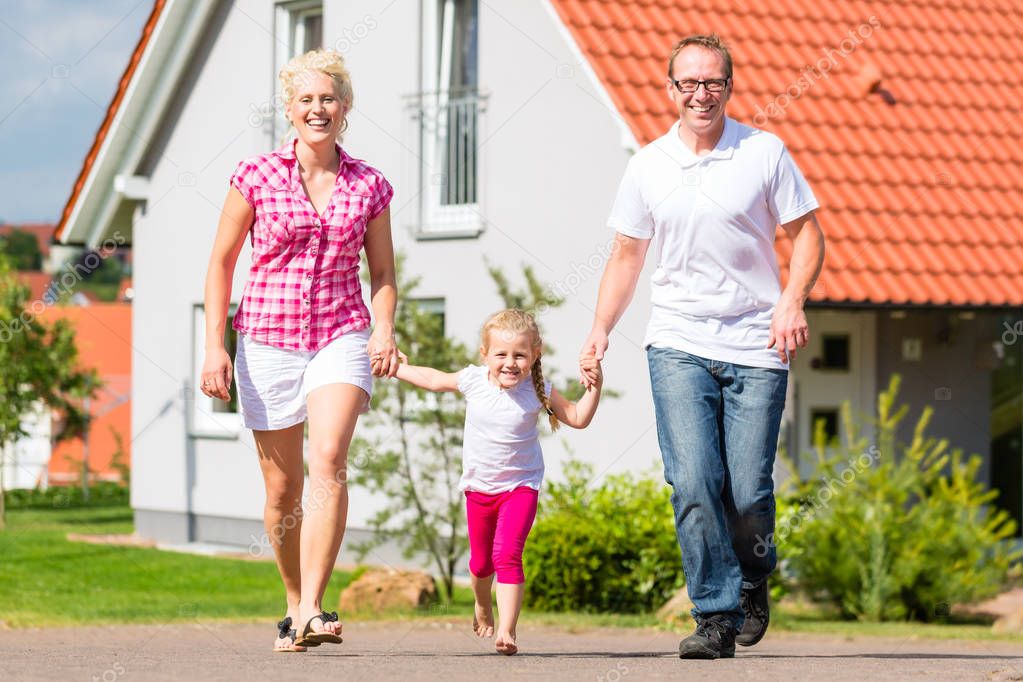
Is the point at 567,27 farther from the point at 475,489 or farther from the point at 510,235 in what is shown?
the point at 475,489

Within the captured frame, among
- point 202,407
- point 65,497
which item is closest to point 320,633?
point 202,407

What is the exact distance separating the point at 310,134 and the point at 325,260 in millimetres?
463

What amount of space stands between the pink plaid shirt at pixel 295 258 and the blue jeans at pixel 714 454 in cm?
121

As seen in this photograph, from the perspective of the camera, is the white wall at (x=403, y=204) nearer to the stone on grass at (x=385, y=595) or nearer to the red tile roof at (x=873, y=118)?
the red tile roof at (x=873, y=118)

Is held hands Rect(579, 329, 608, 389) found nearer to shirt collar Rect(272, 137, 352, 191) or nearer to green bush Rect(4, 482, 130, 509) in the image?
shirt collar Rect(272, 137, 352, 191)

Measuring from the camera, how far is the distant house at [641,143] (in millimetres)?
14180

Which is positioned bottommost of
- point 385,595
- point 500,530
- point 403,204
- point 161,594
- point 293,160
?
point 161,594

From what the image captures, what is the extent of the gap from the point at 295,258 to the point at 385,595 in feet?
20.3

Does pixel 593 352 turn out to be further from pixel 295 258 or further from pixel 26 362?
pixel 26 362

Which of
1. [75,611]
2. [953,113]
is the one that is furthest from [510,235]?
[75,611]

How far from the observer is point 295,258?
20.9ft

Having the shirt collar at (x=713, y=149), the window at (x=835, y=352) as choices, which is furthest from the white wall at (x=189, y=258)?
the shirt collar at (x=713, y=149)

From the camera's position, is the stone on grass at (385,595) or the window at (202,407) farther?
the window at (202,407)

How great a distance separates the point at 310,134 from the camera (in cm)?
639
